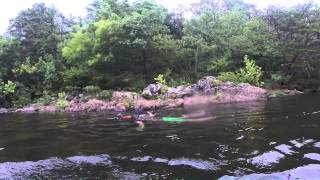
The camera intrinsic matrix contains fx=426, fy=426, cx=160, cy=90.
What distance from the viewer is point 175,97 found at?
94.2ft

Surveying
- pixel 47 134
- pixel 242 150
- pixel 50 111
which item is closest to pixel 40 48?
pixel 50 111

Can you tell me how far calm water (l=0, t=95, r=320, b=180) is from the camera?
31.5 ft

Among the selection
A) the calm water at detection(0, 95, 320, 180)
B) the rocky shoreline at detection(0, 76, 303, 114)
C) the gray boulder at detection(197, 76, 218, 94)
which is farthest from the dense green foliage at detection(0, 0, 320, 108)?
the calm water at detection(0, 95, 320, 180)

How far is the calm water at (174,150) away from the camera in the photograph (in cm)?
961

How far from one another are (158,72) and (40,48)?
35.4 feet

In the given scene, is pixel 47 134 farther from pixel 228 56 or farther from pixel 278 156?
pixel 228 56

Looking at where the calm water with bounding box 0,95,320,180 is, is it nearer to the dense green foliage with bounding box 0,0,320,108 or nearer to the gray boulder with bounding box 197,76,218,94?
the gray boulder with bounding box 197,76,218,94

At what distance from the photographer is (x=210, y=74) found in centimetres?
3516

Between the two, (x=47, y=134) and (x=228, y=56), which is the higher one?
(x=228, y=56)

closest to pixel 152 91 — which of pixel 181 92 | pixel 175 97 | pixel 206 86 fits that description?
pixel 175 97

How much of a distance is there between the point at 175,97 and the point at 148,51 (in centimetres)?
658

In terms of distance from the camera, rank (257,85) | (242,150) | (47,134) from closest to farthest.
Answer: (242,150), (47,134), (257,85)

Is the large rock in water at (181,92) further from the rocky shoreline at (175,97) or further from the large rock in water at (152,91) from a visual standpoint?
the large rock in water at (152,91)

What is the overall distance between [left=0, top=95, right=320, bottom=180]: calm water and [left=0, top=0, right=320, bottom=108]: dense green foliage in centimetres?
1423
